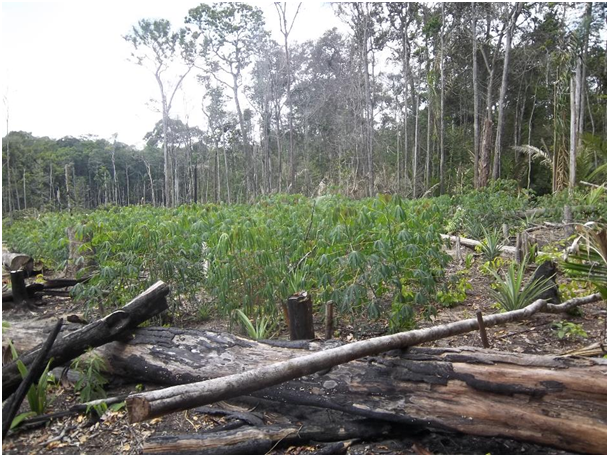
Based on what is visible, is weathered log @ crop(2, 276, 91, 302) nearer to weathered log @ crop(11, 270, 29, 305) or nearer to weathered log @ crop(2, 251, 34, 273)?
weathered log @ crop(11, 270, 29, 305)

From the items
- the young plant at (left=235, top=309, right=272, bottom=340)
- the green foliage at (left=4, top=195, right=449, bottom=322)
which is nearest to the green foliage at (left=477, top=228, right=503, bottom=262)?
the green foliage at (left=4, top=195, right=449, bottom=322)

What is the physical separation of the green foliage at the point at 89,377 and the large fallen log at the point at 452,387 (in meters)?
0.30

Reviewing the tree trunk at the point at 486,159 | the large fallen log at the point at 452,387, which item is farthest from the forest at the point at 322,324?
the tree trunk at the point at 486,159

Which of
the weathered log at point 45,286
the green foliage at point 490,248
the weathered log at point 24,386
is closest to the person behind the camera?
the weathered log at point 24,386

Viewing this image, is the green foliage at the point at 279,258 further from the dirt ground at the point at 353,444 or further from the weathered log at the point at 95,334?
the weathered log at the point at 95,334

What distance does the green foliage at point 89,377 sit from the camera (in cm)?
227

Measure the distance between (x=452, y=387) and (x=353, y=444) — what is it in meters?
0.47

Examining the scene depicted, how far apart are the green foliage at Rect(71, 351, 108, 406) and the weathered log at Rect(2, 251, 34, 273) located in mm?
3017

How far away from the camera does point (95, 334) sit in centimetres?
237

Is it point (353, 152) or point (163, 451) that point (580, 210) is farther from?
point (353, 152)

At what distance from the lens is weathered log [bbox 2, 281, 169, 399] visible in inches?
87.0

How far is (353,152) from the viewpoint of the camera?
14602 millimetres

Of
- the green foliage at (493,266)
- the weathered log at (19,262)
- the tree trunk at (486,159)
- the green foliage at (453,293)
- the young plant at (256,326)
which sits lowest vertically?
the young plant at (256,326)

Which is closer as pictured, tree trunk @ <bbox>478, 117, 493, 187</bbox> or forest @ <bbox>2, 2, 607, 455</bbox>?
forest @ <bbox>2, 2, 607, 455</bbox>
